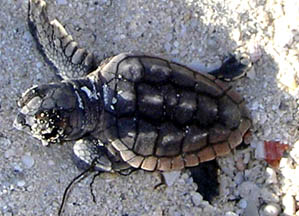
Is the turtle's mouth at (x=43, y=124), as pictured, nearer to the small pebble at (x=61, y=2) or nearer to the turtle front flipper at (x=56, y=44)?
the turtle front flipper at (x=56, y=44)

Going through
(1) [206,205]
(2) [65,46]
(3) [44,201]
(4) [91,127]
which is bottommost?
(1) [206,205]

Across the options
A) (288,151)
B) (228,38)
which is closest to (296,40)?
(228,38)

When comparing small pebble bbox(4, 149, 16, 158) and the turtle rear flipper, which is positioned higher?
the turtle rear flipper

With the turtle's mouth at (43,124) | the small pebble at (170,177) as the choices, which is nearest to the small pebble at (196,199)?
the small pebble at (170,177)

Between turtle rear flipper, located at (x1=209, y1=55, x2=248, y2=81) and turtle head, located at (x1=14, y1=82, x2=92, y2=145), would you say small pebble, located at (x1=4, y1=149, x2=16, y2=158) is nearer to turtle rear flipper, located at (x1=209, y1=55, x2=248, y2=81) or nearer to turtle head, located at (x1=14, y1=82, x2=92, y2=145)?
turtle head, located at (x1=14, y1=82, x2=92, y2=145)

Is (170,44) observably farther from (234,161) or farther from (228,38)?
(234,161)

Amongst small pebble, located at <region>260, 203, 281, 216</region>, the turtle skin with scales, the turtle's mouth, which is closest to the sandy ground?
small pebble, located at <region>260, 203, 281, 216</region>
